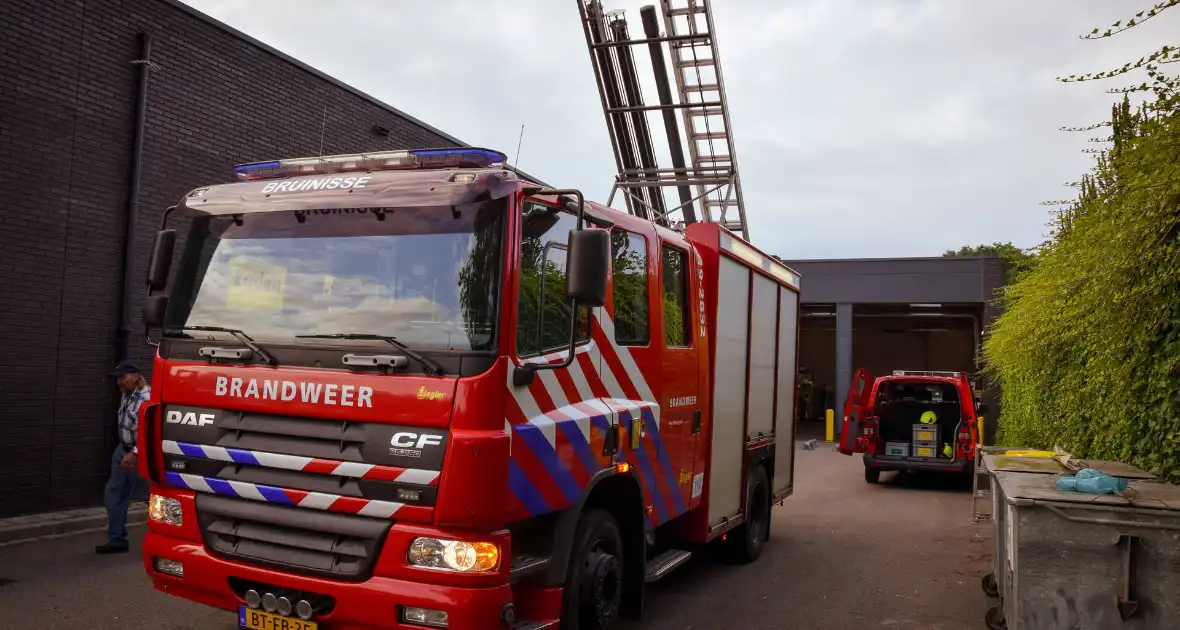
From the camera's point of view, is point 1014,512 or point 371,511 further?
point 1014,512

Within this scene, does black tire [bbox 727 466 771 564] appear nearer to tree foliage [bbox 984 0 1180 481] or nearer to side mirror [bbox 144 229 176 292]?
tree foliage [bbox 984 0 1180 481]

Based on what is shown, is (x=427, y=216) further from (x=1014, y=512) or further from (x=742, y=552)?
(x=742, y=552)

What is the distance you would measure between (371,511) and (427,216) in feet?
4.70

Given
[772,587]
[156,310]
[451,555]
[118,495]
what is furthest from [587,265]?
[118,495]

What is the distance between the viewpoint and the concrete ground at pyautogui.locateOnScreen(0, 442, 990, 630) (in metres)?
5.96

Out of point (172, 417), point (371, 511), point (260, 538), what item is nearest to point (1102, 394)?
point (371, 511)

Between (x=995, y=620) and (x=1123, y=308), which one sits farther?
(x=995, y=620)

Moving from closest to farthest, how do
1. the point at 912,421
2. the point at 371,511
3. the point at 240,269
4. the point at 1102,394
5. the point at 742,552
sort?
1. the point at 371,511
2. the point at 240,269
3. the point at 1102,394
4. the point at 742,552
5. the point at 912,421

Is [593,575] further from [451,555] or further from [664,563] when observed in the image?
[664,563]

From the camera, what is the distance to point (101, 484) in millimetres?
9156

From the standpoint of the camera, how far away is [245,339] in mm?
4457

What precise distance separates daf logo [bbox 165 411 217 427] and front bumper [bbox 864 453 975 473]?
41.5 ft

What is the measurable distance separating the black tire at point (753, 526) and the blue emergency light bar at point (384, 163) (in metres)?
4.62

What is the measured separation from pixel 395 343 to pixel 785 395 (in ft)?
19.9
